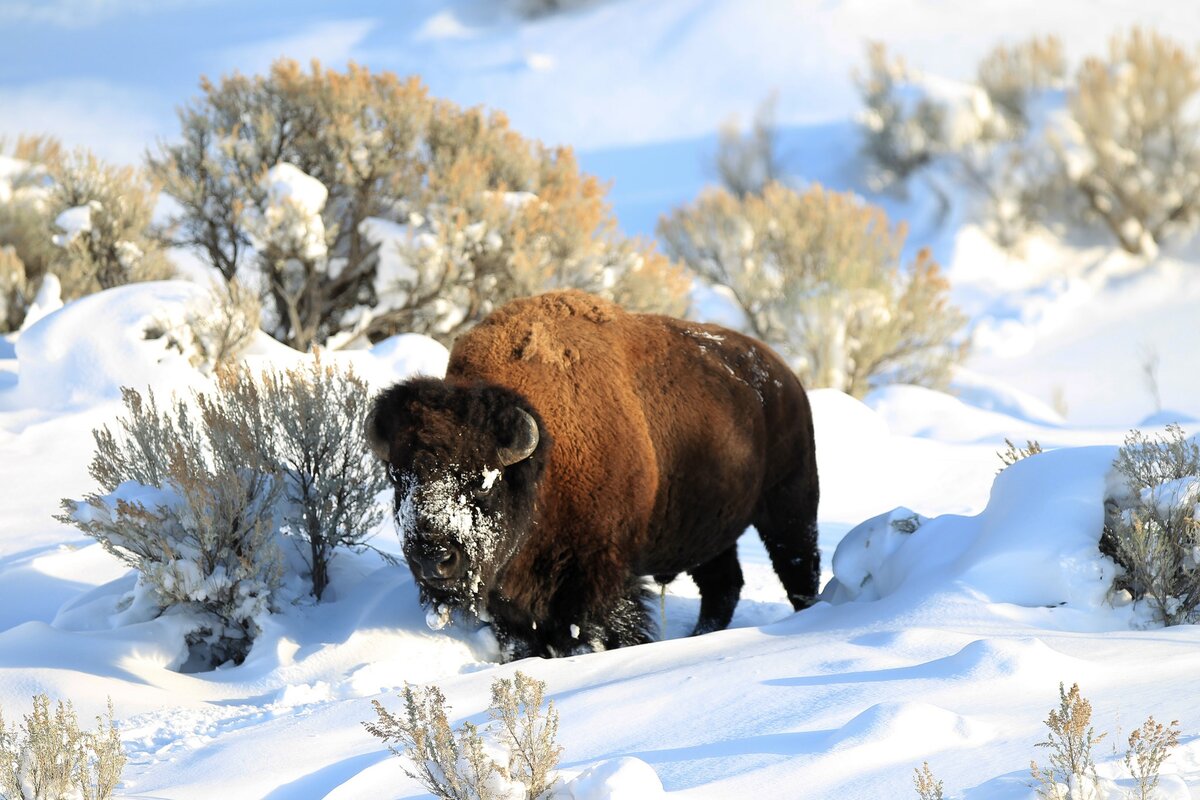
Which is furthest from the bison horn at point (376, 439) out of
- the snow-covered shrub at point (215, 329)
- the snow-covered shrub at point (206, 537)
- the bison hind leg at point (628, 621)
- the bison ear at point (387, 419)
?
the snow-covered shrub at point (215, 329)

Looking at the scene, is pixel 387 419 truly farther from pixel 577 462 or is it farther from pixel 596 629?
pixel 596 629

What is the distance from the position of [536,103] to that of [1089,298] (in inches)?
749

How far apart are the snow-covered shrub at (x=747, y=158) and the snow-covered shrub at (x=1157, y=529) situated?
25.3m

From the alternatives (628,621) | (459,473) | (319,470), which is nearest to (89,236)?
(319,470)

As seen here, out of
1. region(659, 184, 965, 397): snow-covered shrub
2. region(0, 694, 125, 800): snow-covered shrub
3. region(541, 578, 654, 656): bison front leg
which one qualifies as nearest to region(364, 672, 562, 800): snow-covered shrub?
region(0, 694, 125, 800): snow-covered shrub

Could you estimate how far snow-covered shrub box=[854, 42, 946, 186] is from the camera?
94.5ft

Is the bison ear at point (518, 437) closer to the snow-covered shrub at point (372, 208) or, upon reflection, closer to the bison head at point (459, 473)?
the bison head at point (459, 473)

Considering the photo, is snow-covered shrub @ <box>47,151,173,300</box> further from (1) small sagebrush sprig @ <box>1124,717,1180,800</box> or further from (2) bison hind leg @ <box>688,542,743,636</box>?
(1) small sagebrush sprig @ <box>1124,717,1180,800</box>

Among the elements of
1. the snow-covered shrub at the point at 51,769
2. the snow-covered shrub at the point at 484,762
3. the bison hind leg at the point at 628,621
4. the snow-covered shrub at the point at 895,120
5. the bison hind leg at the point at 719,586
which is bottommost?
the bison hind leg at the point at 719,586

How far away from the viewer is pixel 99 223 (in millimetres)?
13797

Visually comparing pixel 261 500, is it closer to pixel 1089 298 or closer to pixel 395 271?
pixel 395 271

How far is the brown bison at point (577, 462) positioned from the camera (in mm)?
5027

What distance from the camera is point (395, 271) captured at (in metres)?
13.2

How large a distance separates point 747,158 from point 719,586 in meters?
25.4
